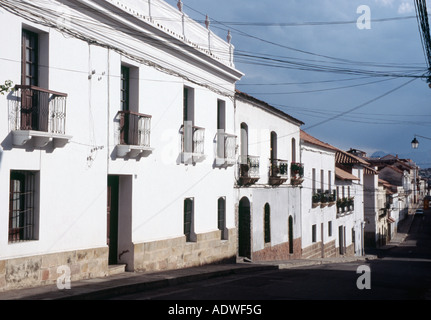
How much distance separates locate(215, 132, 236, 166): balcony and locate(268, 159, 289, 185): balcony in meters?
4.67

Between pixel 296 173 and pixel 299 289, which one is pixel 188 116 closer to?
pixel 299 289

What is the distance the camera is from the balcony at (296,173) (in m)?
26.2

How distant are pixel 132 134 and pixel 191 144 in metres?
3.54

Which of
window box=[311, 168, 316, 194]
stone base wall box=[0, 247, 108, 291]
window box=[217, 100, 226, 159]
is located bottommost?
stone base wall box=[0, 247, 108, 291]

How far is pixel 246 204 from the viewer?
69.1 ft

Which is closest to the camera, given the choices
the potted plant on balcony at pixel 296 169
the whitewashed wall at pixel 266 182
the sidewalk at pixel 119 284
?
the sidewalk at pixel 119 284

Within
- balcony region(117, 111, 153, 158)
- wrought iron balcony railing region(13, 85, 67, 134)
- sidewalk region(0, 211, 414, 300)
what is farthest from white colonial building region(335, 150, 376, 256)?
wrought iron balcony railing region(13, 85, 67, 134)

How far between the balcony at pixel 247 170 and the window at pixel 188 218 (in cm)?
386

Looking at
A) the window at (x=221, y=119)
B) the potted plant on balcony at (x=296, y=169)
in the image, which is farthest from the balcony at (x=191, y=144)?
the potted plant on balcony at (x=296, y=169)

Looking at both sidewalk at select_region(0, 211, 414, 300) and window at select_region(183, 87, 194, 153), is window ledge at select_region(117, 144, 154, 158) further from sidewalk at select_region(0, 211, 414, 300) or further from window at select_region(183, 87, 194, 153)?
sidewalk at select_region(0, 211, 414, 300)

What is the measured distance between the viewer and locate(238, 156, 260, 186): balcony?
66.5 ft

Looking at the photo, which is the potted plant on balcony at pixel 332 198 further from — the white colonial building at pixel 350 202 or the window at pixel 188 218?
the window at pixel 188 218
